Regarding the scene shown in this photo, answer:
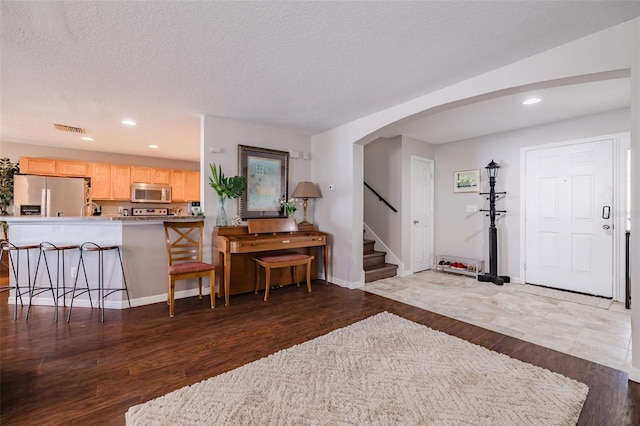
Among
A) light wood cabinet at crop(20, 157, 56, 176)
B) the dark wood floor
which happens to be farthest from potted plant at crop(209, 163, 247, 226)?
light wood cabinet at crop(20, 157, 56, 176)

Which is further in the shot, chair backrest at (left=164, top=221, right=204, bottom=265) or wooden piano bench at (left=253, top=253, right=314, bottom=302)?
wooden piano bench at (left=253, top=253, right=314, bottom=302)

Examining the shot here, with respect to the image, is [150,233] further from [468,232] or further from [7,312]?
[468,232]

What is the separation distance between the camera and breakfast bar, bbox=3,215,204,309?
10.9 feet

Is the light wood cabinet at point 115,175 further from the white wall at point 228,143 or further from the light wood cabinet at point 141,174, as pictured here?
the white wall at point 228,143

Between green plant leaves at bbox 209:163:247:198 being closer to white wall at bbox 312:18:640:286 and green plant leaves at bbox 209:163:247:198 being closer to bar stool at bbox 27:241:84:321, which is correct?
white wall at bbox 312:18:640:286

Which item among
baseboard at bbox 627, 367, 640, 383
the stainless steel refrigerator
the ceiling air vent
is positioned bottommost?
baseboard at bbox 627, 367, 640, 383

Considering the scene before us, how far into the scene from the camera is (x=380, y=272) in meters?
4.62

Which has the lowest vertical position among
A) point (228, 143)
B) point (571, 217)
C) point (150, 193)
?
point (571, 217)

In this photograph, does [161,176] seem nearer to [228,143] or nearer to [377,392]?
[228,143]

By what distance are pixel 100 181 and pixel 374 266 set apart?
19.6 feet

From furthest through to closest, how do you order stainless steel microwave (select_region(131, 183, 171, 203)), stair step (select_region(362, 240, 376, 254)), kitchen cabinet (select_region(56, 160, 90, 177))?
stainless steel microwave (select_region(131, 183, 171, 203)) < kitchen cabinet (select_region(56, 160, 90, 177)) < stair step (select_region(362, 240, 376, 254))

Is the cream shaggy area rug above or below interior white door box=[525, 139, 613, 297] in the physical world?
below

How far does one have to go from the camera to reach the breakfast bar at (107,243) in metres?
3.33

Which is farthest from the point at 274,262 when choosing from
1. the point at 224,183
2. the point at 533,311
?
the point at 533,311
